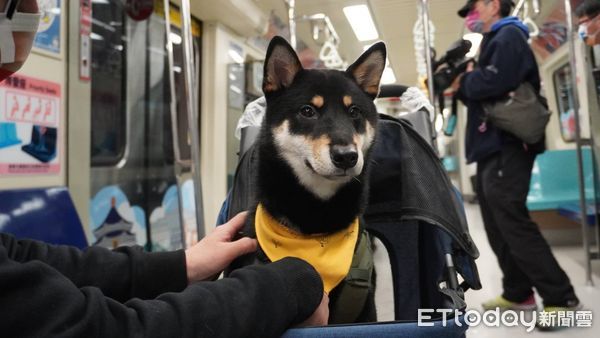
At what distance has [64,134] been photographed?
5.69 ft

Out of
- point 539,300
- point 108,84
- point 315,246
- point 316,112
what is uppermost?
point 108,84

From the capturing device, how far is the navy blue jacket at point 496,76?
6.14ft

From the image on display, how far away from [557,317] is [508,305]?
0.42 meters

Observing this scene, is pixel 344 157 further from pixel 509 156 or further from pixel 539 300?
pixel 539 300

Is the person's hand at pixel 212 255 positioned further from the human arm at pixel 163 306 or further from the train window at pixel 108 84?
the train window at pixel 108 84

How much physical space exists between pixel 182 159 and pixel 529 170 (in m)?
1.60

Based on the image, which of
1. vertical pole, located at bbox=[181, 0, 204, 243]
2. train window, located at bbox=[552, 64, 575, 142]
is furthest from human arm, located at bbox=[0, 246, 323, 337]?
train window, located at bbox=[552, 64, 575, 142]

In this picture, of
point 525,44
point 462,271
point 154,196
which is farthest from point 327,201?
point 154,196

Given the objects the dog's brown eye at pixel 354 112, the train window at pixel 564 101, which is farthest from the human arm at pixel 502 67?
the train window at pixel 564 101

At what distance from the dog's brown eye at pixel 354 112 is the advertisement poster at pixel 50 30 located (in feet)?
4.34

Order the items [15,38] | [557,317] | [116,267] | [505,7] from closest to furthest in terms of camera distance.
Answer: [15,38] → [116,267] → [557,317] → [505,7]

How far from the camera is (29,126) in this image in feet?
5.15

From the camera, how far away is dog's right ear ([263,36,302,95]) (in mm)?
948

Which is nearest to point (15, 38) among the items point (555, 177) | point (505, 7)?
point (505, 7)
